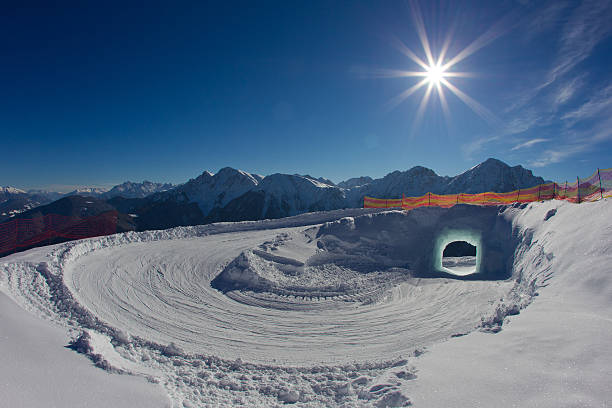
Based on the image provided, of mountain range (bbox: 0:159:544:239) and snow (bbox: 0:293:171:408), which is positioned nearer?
snow (bbox: 0:293:171:408)

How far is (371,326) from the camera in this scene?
8344 millimetres

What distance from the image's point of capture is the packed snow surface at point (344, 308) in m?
4.46

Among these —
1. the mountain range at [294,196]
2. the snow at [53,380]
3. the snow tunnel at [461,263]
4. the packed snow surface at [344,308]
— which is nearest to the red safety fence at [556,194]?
the packed snow surface at [344,308]

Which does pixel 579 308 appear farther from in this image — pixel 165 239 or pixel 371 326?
pixel 165 239

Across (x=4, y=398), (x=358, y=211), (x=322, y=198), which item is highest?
(x=322, y=198)

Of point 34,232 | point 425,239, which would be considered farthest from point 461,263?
point 34,232

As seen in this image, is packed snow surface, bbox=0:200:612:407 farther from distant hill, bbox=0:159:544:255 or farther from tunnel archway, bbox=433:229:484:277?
distant hill, bbox=0:159:544:255

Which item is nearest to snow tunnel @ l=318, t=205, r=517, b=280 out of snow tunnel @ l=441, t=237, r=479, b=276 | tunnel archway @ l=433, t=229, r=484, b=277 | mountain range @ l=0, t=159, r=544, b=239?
tunnel archway @ l=433, t=229, r=484, b=277

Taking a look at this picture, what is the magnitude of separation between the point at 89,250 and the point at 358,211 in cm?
1800

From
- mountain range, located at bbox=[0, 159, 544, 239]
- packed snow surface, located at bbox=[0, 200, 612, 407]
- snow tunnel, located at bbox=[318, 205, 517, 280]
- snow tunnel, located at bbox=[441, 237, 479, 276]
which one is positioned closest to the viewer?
packed snow surface, located at bbox=[0, 200, 612, 407]

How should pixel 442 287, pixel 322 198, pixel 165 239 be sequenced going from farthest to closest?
pixel 322 198
pixel 165 239
pixel 442 287

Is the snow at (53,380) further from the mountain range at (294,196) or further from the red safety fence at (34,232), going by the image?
the mountain range at (294,196)

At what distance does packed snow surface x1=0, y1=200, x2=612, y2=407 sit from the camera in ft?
14.6

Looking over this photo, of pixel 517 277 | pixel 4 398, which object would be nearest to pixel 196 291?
pixel 4 398
